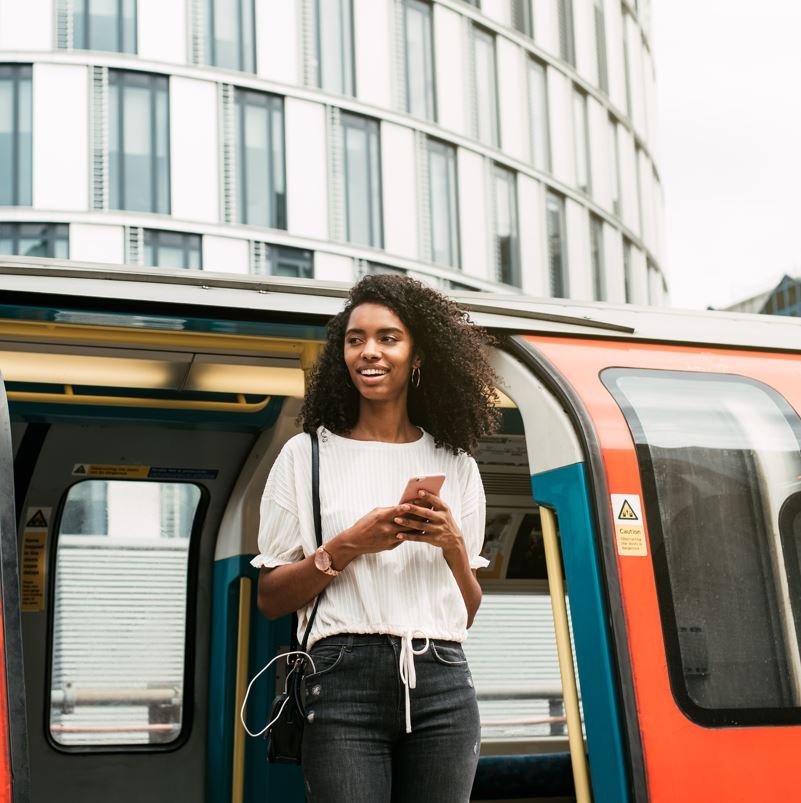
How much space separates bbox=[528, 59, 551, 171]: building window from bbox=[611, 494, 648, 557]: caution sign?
72.8 ft

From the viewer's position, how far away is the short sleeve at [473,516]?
9.20 ft

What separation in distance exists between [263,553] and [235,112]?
19.4m

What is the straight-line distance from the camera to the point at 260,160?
21.3 meters

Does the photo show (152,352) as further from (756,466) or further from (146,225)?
(146,225)

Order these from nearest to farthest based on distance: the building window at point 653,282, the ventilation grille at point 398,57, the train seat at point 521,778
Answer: the train seat at point 521,778 → the ventilation grille at point 398,57 → the building window at point 653,282

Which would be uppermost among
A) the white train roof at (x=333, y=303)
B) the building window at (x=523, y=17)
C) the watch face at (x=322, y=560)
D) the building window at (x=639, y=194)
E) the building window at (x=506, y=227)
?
the building window at (x=523, y=17)

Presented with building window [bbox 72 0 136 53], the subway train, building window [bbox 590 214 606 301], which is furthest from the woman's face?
building window [bbox 590 214 606 301]

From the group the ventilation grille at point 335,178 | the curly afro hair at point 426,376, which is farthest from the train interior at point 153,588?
the ventilation grille at point 335,178

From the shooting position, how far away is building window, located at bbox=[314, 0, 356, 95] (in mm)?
22031

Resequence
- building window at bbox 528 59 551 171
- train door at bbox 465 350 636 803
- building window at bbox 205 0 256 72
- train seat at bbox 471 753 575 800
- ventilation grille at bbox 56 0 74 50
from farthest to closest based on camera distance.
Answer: building window at bbox 528 59 551 171, building window at bbox 205 0 256 72, ventilation grille at bbox 56 0 74 50, train seat at bbox 471 753 575 800, train door at bbox 465 350 636 803

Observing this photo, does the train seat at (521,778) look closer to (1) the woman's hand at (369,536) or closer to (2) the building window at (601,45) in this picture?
(1) the woman's hand at (369,536)

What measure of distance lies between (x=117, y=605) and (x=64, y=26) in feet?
56.6

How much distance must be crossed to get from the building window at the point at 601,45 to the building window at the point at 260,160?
9.12 meters

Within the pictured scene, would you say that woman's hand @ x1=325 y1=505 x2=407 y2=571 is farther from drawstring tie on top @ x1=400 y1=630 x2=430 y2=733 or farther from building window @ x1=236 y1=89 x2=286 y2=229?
building window @ x1=236 y1=89 x2=286 y2=229
